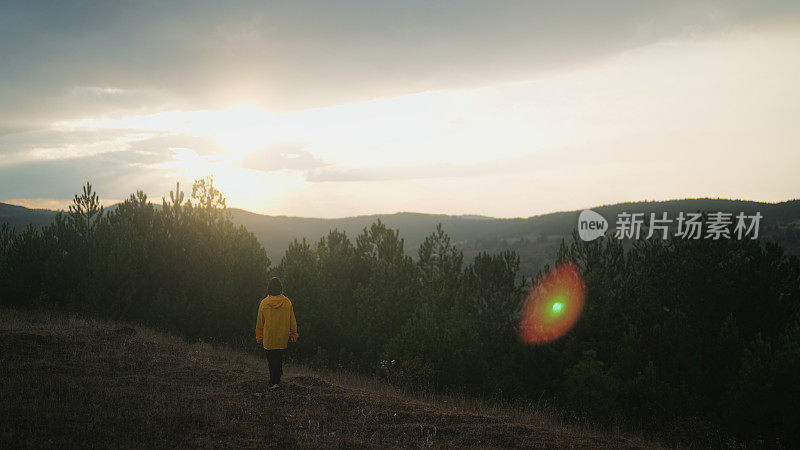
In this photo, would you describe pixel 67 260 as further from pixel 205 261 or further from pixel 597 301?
pixel 597 301

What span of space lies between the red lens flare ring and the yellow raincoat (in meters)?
12.1

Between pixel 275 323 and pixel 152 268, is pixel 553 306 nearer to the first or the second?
pixel 275 323

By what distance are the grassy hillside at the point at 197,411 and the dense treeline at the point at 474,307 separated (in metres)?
4.51

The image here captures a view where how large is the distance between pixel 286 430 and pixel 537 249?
137m

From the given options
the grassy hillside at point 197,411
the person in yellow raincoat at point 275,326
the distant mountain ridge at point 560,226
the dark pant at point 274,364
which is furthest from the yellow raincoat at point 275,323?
the distant mountain ridge at point 560,226

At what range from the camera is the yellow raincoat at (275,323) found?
32.7ft

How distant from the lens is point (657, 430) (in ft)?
46.2

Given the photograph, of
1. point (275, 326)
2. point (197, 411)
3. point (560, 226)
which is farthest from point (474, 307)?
point (560, 226)

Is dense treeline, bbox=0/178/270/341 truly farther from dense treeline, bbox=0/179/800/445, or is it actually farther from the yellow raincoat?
the yellow raincoat

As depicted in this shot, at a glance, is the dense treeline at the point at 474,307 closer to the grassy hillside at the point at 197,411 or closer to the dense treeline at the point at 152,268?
the dense treeline at the point at 152,268

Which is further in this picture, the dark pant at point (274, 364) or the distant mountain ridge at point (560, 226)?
the distant mountain ridge at point (560, 226)

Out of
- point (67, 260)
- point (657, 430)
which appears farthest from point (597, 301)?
point (67, 260)

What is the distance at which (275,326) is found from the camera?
32.7 ft

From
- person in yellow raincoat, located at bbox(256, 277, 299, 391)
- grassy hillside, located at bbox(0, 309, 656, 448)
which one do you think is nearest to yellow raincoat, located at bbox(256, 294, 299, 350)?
person in yellow raincoat, located at bbox(256, 277, 299, 391)
